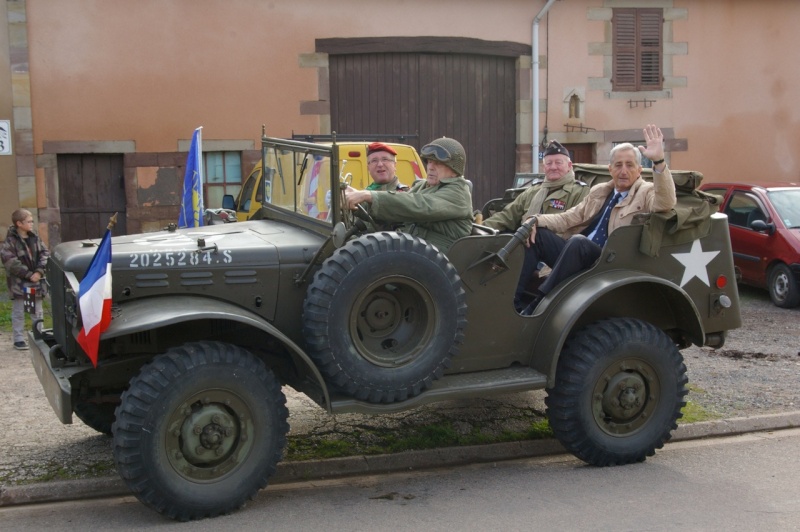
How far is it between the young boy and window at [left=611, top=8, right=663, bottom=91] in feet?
33.8

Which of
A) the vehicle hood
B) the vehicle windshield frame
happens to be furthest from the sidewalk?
the vehicle windshield frame

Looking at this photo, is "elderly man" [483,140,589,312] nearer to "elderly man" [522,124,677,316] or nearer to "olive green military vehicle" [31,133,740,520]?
"elderly man" [522,124,677,316]

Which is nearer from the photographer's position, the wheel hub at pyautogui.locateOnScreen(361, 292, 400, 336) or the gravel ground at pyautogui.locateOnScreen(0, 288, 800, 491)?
the wheel hub at pyautogui.locateOnScreen(361, 292, 400, 336)

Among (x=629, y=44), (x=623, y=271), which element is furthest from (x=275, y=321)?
(x=629, y=44)

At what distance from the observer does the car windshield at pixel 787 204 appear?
39.7 ft

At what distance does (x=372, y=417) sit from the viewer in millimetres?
6773

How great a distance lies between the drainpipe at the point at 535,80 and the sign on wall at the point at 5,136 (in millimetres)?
7855

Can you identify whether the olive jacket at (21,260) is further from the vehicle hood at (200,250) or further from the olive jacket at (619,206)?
the olive jacket at (619,206)

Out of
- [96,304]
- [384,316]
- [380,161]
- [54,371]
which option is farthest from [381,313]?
[380,161]

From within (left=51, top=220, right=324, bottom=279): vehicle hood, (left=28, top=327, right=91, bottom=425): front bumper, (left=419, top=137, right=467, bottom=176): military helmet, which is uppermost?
(left=419, top=137, right=467, bottom=176): military helmet

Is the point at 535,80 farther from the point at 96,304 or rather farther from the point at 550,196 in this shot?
the point at 96,304

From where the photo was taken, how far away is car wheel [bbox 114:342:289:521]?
4.75 metres

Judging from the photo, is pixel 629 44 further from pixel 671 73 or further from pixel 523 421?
pixel 523 421

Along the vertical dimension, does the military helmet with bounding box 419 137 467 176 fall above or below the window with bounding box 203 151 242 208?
above
